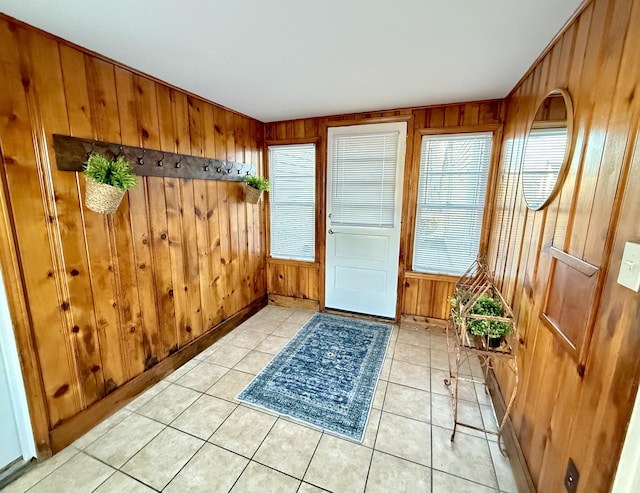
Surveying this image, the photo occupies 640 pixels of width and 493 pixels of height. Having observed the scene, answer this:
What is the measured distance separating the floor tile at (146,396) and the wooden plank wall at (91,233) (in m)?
0.16

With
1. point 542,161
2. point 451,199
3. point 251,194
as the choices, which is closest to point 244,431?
point 251,194

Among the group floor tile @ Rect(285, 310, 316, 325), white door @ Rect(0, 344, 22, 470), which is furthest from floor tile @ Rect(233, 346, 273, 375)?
white door @ Rect(0, 344, 22, 470)

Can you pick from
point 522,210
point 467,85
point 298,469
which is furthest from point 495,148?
point 298,469

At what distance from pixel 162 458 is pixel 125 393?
619 mm

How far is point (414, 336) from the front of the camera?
2.81 m

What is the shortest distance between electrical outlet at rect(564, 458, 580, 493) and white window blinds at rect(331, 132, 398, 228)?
7.16 ft

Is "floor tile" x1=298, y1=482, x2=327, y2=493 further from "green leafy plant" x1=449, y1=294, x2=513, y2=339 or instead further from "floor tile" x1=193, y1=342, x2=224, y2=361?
"floor tile" x1=193, y1=342, x2=224, y2=361

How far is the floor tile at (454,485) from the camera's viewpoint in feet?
4.33

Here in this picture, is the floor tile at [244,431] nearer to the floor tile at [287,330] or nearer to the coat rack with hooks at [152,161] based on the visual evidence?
the floor tile at [287,330]

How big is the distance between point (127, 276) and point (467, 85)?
9.10 ft

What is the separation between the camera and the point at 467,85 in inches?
82.7

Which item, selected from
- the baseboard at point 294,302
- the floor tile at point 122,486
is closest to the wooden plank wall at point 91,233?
the floor tile at point 122,486

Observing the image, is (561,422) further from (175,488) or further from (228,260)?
(228,260)

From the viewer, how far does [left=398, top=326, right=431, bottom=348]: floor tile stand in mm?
2688
